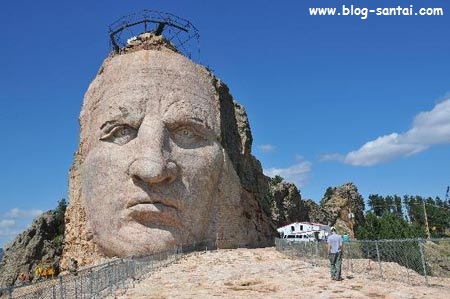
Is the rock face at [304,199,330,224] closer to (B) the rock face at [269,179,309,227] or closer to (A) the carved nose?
(B) the rock face at [269,179,309,227]

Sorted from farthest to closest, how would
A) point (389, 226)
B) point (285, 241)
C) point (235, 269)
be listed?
point (389, 226) < point (285, 241) < point (235, 269)

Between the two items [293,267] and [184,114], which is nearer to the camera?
[293,267]

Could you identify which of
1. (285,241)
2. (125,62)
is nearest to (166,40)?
(125,62)

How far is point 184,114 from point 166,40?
501 centimetres

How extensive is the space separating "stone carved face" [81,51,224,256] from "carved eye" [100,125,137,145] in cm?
4

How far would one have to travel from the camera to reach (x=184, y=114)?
2052 centimetres

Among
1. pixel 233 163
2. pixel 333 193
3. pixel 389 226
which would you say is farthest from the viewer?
pixel 333 193

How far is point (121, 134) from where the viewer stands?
20.2m

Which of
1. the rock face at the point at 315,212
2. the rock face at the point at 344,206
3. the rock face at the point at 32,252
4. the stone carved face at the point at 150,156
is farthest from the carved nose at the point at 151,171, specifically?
the rock face at the point at 344,206

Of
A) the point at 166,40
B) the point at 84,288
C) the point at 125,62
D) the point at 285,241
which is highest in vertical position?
the point at 166,40

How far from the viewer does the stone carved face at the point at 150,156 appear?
19.0 meters

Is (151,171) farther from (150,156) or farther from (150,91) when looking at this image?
(150,91)

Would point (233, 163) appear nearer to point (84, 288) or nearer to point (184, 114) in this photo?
point (184, 114)

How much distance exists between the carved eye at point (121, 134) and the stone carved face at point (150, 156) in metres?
0.04
